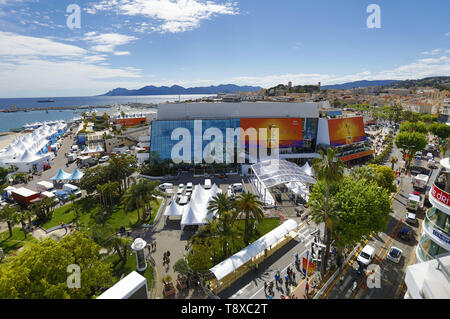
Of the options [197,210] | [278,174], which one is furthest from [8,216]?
[278,174]

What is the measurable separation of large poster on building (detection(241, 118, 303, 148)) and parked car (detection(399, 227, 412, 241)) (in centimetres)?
3428

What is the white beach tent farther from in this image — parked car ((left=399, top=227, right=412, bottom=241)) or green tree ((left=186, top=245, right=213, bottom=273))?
parked car ((left=399, top=227, right=412, bottom=241))

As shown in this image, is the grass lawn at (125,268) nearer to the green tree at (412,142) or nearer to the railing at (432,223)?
the railing at (432,223)

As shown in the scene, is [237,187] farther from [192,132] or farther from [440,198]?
[440,198]

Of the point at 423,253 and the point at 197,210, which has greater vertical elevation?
the point at 423,253

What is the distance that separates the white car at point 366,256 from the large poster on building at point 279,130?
37679 millimetres

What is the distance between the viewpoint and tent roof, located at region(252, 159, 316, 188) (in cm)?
3812

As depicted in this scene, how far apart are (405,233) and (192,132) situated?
4638cm

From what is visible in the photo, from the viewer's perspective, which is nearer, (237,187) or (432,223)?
(432,223)

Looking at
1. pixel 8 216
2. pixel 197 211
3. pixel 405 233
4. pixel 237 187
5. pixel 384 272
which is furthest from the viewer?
pixel 237 187

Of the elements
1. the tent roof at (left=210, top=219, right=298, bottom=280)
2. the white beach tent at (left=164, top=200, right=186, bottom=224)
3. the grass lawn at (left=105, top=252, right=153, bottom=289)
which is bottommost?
the grass lawn at (left=105, top=252, right=153, bottom=289)

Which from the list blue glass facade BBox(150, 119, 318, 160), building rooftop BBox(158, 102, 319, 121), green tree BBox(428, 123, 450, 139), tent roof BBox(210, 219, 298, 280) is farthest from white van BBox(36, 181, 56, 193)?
green tree BBox(428, 123, 450, 139)

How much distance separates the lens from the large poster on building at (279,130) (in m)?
59.9

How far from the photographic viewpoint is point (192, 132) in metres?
58.9
